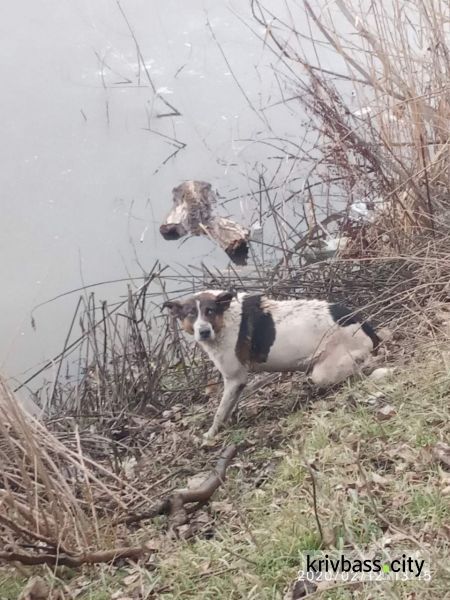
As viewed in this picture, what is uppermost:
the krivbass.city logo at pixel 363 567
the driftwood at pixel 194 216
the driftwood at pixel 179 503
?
the driftwood at pixel 194 216

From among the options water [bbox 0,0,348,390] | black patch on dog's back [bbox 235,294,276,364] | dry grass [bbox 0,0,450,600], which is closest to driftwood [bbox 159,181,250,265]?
water [bbox 0,0,348,390]

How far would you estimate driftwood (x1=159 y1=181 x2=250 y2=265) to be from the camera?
8.52 m

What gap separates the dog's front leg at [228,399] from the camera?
483cm

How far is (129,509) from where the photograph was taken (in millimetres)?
3758

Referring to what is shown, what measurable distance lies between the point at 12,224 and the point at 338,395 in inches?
219

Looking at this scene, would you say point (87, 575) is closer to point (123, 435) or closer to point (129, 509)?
A: point (129, 509)

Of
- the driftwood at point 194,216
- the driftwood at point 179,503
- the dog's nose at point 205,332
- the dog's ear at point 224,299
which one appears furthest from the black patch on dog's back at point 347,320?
the driftwood at point 194,216

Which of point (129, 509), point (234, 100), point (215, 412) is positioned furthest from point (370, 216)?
point (234, 100)

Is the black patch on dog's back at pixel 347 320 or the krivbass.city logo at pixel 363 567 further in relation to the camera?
the black patch on dog's back at pixel 347 320

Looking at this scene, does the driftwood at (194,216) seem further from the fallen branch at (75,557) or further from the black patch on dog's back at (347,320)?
the fallen branch at (75,557)

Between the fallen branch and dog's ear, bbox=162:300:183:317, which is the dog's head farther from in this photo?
the fallen branch

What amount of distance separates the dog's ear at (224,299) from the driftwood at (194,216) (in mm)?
3578

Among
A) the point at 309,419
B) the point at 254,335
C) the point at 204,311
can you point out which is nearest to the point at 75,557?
the point at 309,419

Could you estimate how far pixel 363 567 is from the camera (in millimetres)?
2752
